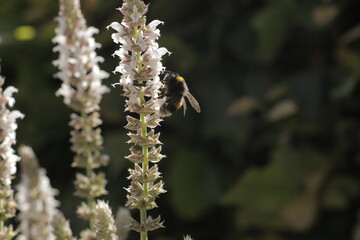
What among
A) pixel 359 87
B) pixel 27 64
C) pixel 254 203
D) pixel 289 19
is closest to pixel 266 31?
pixel 289 19

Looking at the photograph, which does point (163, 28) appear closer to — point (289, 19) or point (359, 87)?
point (289, 19)

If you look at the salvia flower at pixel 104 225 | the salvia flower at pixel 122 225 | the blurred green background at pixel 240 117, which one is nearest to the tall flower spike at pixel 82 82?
the salvia flower at pixel 122 225

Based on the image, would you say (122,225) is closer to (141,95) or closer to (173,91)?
(141,95)

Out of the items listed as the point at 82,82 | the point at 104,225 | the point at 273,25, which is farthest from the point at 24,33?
the point at 104,225

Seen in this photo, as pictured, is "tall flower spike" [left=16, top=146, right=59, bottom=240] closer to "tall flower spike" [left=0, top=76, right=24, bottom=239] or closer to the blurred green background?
"tall flower spike" [left=0, top=76, right=24, bottom=239]

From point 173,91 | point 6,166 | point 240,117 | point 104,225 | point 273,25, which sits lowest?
point 104,225

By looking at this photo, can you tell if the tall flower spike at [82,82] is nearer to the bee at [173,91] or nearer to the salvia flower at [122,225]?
the salvia flower at [122,225]

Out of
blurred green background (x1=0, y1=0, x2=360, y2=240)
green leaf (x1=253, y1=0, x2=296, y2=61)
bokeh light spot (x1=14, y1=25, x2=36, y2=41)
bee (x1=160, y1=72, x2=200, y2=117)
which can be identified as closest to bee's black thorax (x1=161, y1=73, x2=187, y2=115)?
bee (x1=160, y1=72, x2=200, y2=117)
